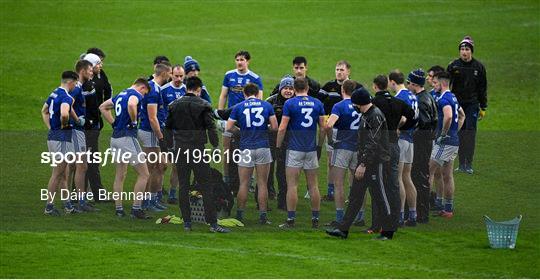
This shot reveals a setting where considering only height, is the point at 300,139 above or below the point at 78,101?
below

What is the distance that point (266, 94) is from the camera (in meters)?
29.5

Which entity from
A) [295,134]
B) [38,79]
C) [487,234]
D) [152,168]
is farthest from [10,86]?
[487,234]

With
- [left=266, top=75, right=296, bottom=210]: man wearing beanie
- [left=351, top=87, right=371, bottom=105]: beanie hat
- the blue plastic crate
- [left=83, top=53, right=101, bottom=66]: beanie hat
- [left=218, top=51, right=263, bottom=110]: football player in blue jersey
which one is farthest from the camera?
[left=218, top=51, right=263, bottom=110]: football player in blue jersey

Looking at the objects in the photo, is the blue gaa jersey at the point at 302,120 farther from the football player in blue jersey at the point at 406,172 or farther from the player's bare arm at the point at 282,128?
the football player in blue jersey at the point at 406,172

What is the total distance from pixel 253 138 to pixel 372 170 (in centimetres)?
192

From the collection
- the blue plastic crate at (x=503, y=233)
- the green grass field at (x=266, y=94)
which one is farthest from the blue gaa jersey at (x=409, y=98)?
the blue plastic crate at (x=503, y=233)

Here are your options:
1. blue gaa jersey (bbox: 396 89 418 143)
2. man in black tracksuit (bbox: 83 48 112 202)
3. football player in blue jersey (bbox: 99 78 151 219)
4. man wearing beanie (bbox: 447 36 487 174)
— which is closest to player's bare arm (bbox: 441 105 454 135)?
blue gaa jersey (bbox: 396 89 418 143)

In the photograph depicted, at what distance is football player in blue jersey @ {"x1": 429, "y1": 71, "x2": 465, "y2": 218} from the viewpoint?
62.4 ft

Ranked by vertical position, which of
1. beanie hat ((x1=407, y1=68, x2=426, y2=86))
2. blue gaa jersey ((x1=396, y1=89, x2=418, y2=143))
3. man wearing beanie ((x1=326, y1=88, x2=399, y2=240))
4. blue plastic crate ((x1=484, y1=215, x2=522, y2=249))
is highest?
beanie hat ((x1=407, y1=68, x2=426, y2=86))

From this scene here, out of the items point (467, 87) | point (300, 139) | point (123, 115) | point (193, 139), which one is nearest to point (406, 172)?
point (300, 139)

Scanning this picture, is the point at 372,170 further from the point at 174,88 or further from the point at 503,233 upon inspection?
the point at 174,88

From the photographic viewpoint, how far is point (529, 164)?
76.5 ft

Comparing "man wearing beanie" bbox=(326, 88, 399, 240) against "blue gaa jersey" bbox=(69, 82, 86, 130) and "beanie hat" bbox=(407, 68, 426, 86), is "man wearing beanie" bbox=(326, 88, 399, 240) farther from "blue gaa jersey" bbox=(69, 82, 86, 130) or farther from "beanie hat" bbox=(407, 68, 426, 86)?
"blue gaa jersey" bbox=(69, 82, 86, 130)

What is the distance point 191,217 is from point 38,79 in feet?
44.7
